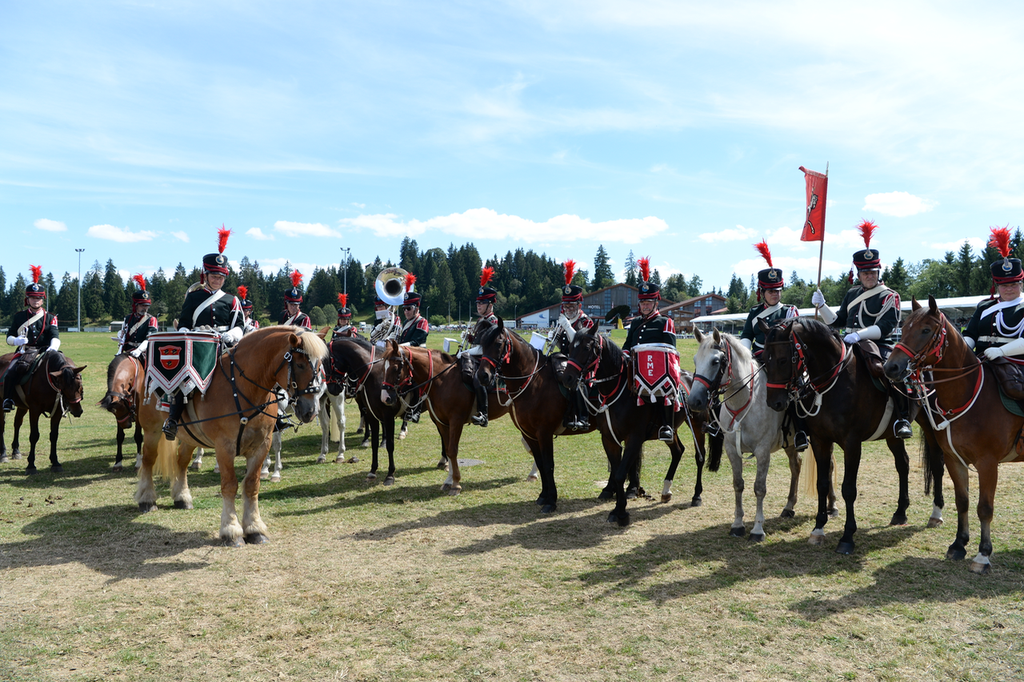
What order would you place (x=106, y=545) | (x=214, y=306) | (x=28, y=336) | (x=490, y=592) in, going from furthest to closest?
(x=28, y=336) < (x=214, y=306) < (x=106, y=545) < (x=490, y=592)

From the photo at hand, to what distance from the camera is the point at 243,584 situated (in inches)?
243

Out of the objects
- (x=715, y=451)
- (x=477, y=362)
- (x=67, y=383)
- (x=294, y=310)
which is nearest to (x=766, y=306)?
(x=715, y=451)

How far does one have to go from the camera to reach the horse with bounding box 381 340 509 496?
10.2 meters

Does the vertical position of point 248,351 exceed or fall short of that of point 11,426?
it exceeds it

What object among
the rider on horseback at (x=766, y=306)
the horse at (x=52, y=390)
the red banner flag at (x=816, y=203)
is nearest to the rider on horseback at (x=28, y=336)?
the horse at (x=52, y=390)

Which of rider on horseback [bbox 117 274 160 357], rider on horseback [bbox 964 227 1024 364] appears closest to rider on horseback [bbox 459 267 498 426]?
rider on horseback [bbox 964 227 1024 364]

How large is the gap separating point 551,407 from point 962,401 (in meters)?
4.95

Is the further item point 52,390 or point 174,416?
point 52,390

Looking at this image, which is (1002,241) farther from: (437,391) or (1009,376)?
(437,391)

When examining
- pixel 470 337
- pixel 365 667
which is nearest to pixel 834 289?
pixel 470 337

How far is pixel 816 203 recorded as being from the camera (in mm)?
12516

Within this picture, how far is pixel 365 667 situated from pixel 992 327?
748 centimetres

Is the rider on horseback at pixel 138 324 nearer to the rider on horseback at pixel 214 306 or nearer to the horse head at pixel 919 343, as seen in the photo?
the rider on horseback at pixel 214 306

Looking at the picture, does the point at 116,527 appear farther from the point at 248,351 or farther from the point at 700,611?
→ the point at 700,611
